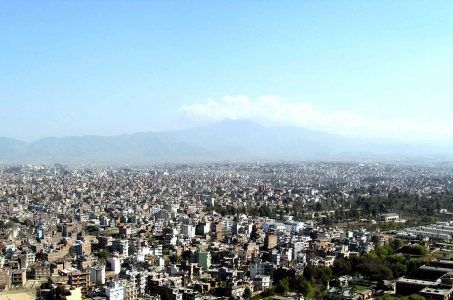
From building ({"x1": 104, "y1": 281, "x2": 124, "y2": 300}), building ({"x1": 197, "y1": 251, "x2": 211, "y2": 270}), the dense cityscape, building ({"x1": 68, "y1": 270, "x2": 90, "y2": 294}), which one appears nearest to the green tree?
the dense cityscape

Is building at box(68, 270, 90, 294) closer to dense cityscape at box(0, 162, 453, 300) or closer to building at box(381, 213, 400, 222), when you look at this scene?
dense cityscape at box(0, 162, 453, 300)

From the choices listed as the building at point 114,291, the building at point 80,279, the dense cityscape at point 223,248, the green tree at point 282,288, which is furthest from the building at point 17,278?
the green tree at point 282,288

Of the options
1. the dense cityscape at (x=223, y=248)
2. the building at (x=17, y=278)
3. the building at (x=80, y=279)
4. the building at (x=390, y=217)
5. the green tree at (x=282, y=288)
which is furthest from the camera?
the building at (x=390, y=217)

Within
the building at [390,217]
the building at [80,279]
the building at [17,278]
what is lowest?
the building at [17,278]

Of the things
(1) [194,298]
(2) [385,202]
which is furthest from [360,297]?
(2) [385,202]

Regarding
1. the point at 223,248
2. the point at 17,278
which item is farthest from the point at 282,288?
the point at 17,278

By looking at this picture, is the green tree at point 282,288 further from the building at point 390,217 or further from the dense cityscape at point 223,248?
the building at point 390,217

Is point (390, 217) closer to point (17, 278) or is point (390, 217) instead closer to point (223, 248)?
point (223, 248)

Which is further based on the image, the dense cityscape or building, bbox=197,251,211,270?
building, bbox=197,251,211,270
